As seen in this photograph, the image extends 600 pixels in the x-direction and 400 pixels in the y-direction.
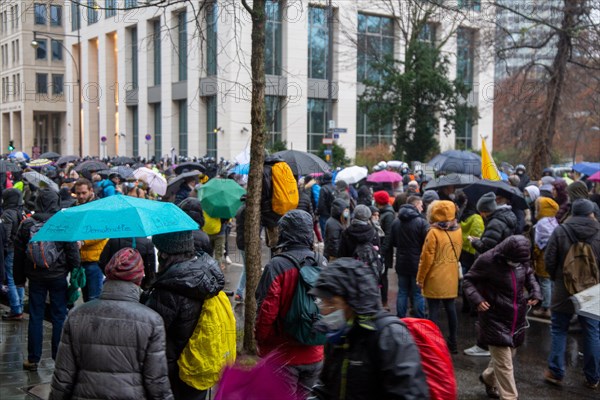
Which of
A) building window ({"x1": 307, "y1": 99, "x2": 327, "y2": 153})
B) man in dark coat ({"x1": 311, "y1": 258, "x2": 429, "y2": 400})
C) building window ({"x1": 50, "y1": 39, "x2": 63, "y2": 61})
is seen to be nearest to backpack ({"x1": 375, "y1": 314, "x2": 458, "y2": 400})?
man in dark coat ({"x1": 311, "y1": 258, "x2": 429, "y2": 400})

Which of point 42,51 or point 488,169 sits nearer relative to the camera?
point 488,169

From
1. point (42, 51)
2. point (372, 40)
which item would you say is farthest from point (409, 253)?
point (42, 51)

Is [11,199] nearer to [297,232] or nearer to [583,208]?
[297,232]

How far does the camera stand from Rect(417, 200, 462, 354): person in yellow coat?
834 centimetres

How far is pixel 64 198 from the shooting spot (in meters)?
10.6

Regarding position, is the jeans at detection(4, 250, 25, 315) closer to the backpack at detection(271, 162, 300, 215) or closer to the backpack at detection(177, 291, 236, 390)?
the backpack at detection(271, 162, 300, 215)

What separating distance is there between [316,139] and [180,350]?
41.1 meters

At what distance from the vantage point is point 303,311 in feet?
16.4

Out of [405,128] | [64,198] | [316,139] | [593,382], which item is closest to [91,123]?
[316,139]

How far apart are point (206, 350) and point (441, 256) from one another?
4.27 metres

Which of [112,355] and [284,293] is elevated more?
[284,293]

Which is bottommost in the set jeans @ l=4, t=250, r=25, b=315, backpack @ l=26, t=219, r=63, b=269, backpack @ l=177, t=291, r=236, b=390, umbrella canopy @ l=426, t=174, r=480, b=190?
jeans @ l=4, t=250, r=25, b=315

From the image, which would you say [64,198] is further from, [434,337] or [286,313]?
[434,337]

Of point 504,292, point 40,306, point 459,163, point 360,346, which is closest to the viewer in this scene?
point 360,346
